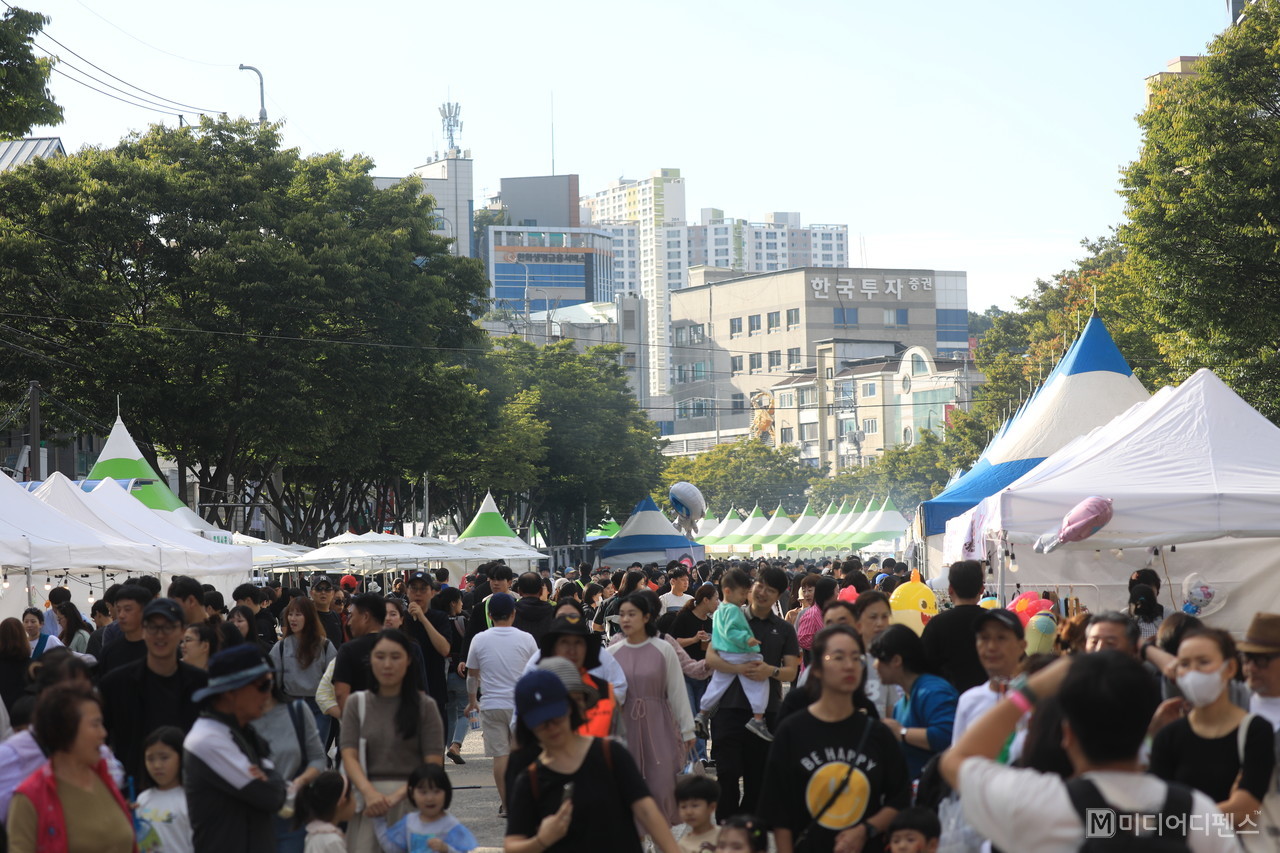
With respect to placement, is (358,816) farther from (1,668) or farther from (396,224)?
(396,224)

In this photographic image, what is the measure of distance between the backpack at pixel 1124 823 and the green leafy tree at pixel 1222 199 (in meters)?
22.5

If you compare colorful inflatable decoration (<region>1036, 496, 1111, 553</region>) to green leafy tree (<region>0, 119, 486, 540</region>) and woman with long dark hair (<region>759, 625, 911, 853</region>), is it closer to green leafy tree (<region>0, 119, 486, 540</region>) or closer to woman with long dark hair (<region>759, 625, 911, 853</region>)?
woman with long dark hair (<region>759, 625, 911, 853</region>)

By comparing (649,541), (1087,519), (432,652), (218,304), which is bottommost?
(649,541)

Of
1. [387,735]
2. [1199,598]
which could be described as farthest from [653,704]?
[1199,598]

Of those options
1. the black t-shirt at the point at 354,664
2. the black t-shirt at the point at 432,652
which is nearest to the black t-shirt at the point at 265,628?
the black t-shirt at the point at 432,652

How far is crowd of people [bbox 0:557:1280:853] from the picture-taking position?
349 centimetres

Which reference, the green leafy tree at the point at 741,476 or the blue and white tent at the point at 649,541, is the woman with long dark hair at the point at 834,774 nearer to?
the blue and white tent at the point at 649,541

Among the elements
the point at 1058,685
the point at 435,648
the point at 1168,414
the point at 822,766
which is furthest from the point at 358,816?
the point at 1168,414

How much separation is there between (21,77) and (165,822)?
12.0 metres

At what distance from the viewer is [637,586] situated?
15172 millimetres

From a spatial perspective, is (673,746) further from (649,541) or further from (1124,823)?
(649,541)

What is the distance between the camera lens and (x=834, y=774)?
17.5 feet

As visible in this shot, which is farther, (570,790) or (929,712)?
(929,712)

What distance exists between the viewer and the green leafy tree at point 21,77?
621 inches
